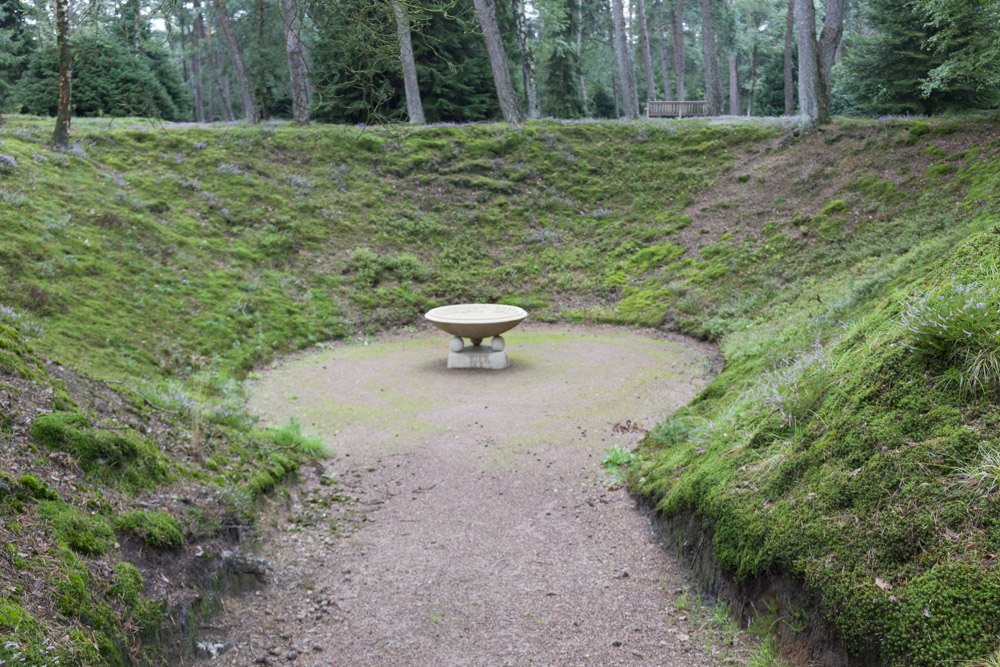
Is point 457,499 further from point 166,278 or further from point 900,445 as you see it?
point 166,278

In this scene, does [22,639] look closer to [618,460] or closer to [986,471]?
[986,471]

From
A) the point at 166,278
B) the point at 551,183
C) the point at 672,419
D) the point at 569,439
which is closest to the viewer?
the point at 672,419

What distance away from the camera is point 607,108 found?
4262 cm

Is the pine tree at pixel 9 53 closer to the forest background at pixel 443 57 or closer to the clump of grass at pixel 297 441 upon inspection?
the forest background at pixel 443 57

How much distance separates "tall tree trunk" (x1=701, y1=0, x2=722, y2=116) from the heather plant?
25206 mm

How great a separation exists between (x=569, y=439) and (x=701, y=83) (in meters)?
49.3

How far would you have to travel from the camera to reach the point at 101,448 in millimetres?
4414

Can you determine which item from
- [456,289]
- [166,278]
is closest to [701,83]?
[456,289]

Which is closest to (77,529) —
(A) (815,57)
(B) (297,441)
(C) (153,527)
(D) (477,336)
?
(C) (153,527)

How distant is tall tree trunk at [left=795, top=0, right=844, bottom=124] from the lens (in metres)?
17.4

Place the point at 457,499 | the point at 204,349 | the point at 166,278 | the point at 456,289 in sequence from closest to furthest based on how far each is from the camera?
the point at 457,499, the point at 204,349, the point at 166,278, the point at 456,289

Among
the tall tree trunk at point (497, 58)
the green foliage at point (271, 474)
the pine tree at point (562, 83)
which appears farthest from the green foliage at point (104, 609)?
the pine tree at point (562, 83)

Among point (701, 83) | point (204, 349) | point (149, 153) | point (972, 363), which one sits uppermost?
point (701, 83)

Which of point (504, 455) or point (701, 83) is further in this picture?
point (701, 83)
